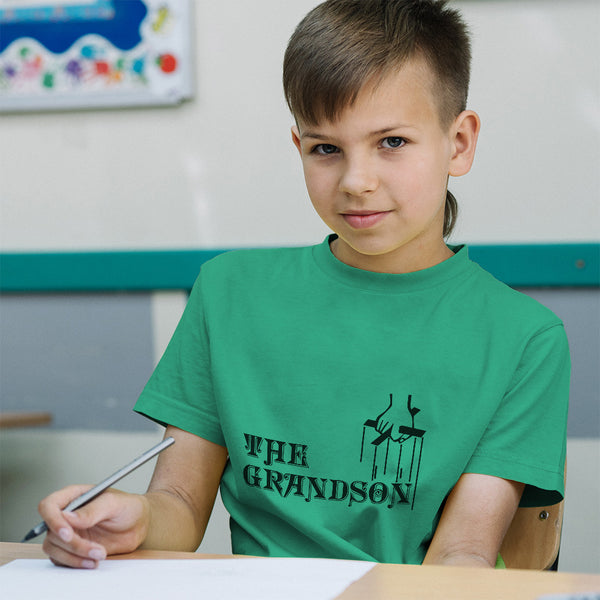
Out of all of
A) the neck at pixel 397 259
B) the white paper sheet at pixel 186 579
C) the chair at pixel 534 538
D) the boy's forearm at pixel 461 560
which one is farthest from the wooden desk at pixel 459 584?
the neck at pixel 397 259

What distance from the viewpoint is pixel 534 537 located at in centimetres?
90

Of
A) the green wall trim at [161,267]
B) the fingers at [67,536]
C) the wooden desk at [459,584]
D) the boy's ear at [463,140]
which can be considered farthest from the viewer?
the green wall trim at [161,267]

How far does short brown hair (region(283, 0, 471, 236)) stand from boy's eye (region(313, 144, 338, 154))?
0.03 metres

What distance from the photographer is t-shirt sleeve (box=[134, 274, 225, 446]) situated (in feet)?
3.14

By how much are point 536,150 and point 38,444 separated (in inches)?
50.2

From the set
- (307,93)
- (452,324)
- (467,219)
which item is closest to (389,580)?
(452,324)

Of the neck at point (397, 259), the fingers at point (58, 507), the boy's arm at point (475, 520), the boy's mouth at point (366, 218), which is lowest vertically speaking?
the boy's arm at point (475, 520)

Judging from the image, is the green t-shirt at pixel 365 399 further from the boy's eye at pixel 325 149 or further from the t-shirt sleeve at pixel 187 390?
the boy's eye at pixel 325 149

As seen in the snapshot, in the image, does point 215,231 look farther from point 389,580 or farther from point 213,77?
point 389,580

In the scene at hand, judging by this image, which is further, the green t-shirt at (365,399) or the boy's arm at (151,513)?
the green t-shirt at (365,399)

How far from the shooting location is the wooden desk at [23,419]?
164 centimetres

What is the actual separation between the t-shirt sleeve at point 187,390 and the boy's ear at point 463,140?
1.16ft

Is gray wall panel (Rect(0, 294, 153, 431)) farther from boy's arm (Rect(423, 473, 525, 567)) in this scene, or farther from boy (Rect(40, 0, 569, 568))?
boy's arm (Rect(423, 473, 525, 567))

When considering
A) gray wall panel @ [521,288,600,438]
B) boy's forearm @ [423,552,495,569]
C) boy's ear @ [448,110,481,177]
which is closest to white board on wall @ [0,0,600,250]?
gray wall panel @ [521,288,600,438]
